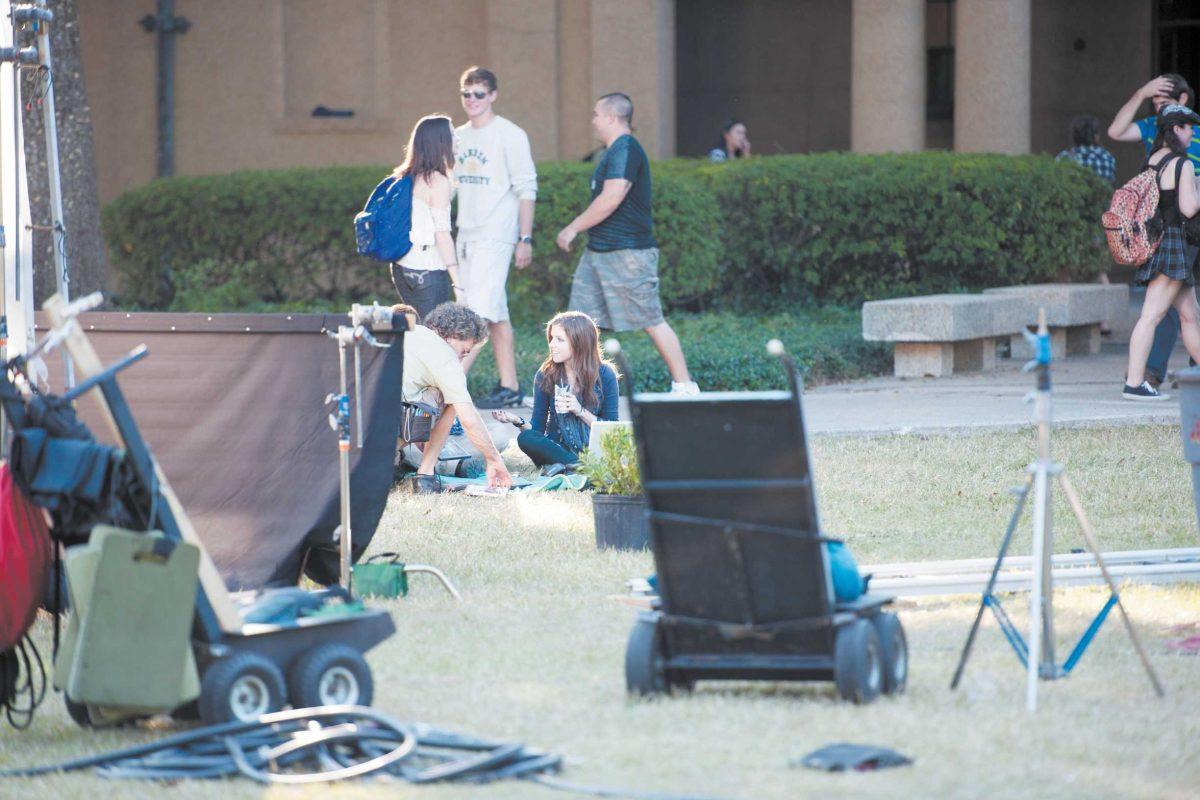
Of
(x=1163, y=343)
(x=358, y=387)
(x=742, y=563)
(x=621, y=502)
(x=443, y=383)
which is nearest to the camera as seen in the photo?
(x=742, y=563)

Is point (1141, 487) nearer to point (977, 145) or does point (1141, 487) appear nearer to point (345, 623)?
point (345, 623)

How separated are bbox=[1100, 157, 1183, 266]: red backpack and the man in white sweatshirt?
3647 millimetres

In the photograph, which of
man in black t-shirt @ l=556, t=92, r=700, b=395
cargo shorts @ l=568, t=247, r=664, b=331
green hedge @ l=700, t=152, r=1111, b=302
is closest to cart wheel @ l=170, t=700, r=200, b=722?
man in black t-shirt @ l=556, t=92, r=700, b=395

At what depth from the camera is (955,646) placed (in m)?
5.73

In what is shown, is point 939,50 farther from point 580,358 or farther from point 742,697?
point 742,697

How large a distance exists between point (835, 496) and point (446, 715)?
3.93 meters

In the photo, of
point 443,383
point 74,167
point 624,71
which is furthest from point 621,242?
point 624,71

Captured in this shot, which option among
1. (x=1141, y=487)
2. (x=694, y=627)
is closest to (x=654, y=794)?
(x=694, y=627)

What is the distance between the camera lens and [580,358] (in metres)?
9.06

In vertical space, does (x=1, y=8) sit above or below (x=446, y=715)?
above

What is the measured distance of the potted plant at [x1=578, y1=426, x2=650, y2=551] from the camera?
24.0ft

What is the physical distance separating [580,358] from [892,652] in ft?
13.8

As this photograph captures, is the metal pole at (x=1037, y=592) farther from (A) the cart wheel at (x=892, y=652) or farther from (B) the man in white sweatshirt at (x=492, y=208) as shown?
(B) the man in white sweatshirt at (x=492, y=208)

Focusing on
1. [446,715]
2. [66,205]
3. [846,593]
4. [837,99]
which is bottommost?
[446,715]
